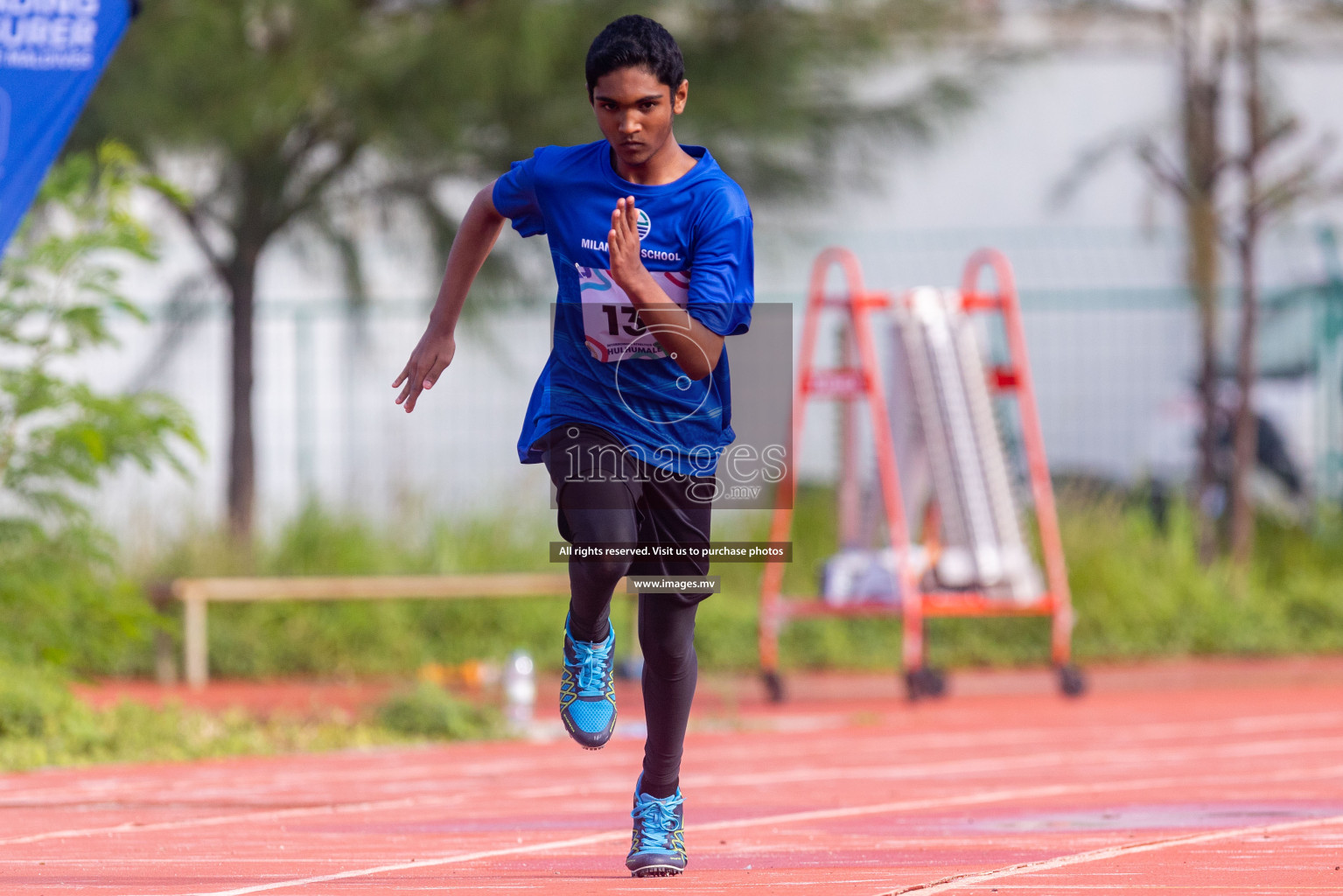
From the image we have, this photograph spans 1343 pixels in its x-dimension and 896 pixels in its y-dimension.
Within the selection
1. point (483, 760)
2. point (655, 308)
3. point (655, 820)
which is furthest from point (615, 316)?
point (483, 760)

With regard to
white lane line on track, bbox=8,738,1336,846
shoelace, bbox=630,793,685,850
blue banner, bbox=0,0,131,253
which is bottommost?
white lane line on track, bbox=8,738,1336,846

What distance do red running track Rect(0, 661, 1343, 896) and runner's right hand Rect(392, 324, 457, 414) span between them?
1.12 meters

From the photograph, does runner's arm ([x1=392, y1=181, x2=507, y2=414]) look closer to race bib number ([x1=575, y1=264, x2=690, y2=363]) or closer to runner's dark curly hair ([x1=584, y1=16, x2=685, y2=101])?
race bib number ([x1=575, y1=264, x2=690, y2=363])

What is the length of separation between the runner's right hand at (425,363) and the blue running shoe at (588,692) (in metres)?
0.66

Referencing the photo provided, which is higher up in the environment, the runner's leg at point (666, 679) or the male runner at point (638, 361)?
the male runner at point (638, 361)

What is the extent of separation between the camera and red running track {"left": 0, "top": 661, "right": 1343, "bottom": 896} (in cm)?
428

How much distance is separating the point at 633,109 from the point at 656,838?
164 centimetres

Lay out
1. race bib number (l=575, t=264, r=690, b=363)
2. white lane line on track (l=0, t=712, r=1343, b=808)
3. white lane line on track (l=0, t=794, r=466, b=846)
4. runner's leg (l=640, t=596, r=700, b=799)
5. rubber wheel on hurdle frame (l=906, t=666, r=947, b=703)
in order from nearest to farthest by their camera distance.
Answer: race bib number (l=575, t=264, r=690, b=363), runner's leg (l=640, t=596, r=700, b=799), white lane line on track (l=0, t=794, r=466, b=846), white lane line on track (l=0, t=712, r=1343, b=808), rubber wheel on hurdle frame (l=906, t=666, r=947, b=703)

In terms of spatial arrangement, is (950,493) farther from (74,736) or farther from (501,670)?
(74,736)

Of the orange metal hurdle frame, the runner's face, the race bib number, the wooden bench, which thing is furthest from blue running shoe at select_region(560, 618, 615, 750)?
the wooden bench

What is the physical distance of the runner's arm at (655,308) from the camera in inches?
155

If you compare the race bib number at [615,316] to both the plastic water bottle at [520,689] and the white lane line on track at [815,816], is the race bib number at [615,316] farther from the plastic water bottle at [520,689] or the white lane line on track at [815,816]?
the plastic water bottle at [520,689]

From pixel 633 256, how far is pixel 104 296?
4.75 meters


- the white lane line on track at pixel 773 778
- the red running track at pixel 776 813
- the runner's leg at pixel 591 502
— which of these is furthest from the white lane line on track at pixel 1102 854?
the white lane line on track at pixel 773 778
